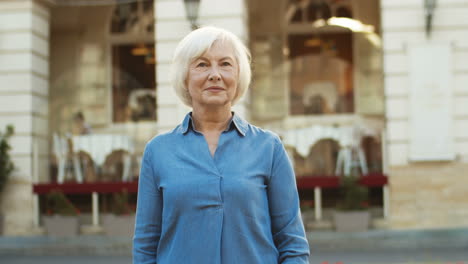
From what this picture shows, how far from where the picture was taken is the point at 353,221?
13.3 metres

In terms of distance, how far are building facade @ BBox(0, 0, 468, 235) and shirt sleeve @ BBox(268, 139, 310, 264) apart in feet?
36.5

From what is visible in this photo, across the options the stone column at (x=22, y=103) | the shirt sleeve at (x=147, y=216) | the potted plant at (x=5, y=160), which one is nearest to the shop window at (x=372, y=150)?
the stone column at (x=22, y=103)

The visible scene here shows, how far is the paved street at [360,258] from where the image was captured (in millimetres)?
10602

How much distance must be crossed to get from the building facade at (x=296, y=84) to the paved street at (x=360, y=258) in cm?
189

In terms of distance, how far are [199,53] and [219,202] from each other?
54 cm

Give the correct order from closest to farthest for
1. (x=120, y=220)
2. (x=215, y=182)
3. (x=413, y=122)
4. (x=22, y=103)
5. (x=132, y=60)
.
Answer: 1. (x=215, y=182)
2. (x=413, y=122)
3. (x=120, y=220)
4. (x=22, y=103)
5. (x=132, y=60)

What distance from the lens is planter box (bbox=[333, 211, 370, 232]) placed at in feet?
43.4

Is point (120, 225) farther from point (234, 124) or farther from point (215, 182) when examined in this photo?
point (215, 182)

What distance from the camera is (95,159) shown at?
14.7m

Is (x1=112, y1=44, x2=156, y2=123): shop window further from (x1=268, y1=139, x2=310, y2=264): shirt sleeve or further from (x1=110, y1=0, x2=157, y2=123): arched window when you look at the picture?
(x1=268, y1=139, x2=310, y2=264): shirt sleeve

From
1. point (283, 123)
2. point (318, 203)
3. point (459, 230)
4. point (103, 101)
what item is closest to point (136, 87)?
point (103, 101)

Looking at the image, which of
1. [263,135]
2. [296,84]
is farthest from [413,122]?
[263,135]

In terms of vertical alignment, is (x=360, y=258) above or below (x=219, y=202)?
below

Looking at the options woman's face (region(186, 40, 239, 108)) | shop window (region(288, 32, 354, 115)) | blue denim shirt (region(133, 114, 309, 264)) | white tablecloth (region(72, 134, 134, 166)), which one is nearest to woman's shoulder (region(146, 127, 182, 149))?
blue denim shirt (region(133, 114, 309, 264))
